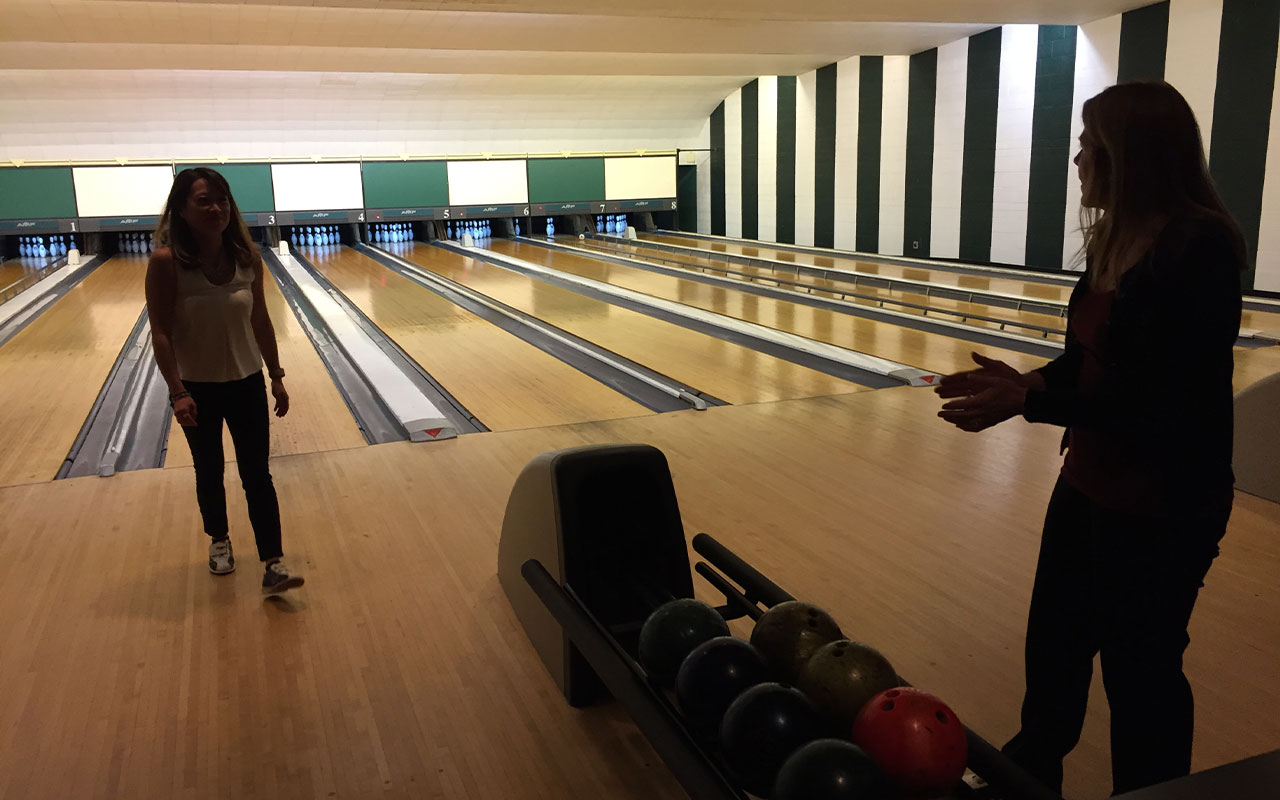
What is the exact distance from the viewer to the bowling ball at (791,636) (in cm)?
147

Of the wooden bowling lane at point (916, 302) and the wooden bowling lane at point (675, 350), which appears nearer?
the wooden bowling lane at point (675, 350)

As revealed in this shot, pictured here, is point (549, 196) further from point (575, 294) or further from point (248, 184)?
point (575, 294)

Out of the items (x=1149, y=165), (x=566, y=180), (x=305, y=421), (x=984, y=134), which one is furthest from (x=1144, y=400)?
(x=566, y=180)

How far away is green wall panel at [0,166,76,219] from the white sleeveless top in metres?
11.1

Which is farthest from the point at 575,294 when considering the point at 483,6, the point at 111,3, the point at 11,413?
the point at 11,413

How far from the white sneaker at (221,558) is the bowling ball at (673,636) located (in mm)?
1308

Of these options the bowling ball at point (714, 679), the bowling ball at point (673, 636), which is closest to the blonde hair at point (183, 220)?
the bowling ball at point (673, 636)

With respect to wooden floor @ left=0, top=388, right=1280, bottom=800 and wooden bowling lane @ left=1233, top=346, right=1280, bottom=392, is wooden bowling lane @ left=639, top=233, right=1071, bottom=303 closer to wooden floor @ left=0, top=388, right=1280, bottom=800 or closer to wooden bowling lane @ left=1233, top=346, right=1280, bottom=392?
wooden bowling lane @ left=1233, top=346, right=1280, bottom=392

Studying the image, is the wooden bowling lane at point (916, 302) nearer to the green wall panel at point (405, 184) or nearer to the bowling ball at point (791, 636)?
the bowling ball at point (791, 636)

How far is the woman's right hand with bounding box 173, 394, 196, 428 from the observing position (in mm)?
2109

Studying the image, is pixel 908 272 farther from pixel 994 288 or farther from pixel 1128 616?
pixel 1128 616

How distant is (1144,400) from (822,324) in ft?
16.3

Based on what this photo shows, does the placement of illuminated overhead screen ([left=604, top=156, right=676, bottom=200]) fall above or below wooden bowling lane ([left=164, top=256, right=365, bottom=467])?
above

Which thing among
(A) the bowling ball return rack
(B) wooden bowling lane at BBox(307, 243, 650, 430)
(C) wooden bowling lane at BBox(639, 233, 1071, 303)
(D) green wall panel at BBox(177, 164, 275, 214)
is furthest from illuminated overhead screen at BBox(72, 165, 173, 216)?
(A) the bowling ball return rack
